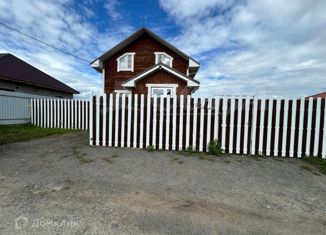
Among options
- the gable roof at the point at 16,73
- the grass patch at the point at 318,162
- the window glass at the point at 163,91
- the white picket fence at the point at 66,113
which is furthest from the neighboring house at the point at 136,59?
the grass patch at the point at 318,162

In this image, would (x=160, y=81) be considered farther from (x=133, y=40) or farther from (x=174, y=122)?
(x=174, y=122)

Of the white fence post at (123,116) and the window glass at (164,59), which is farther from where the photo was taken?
the window glass at (164,59)

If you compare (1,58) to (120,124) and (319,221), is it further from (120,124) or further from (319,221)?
(319,221)

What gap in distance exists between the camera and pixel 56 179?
3527 millimetres

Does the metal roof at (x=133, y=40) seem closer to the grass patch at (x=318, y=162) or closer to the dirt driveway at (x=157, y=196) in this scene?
the grass patch at (x=318, y=162)

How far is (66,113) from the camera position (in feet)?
39.5

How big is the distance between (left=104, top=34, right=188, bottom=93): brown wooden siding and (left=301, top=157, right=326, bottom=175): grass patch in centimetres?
981

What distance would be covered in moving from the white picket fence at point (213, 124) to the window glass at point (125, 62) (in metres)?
8.35

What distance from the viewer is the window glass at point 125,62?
46.0 feet

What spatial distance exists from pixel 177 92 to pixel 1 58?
16644mm

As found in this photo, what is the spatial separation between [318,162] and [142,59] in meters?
11.8

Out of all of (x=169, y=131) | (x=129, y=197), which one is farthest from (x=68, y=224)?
(x=169, y=131)

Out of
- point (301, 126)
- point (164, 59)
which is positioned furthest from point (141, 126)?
point (164, 59)

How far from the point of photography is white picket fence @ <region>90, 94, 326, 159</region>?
17.7ft
